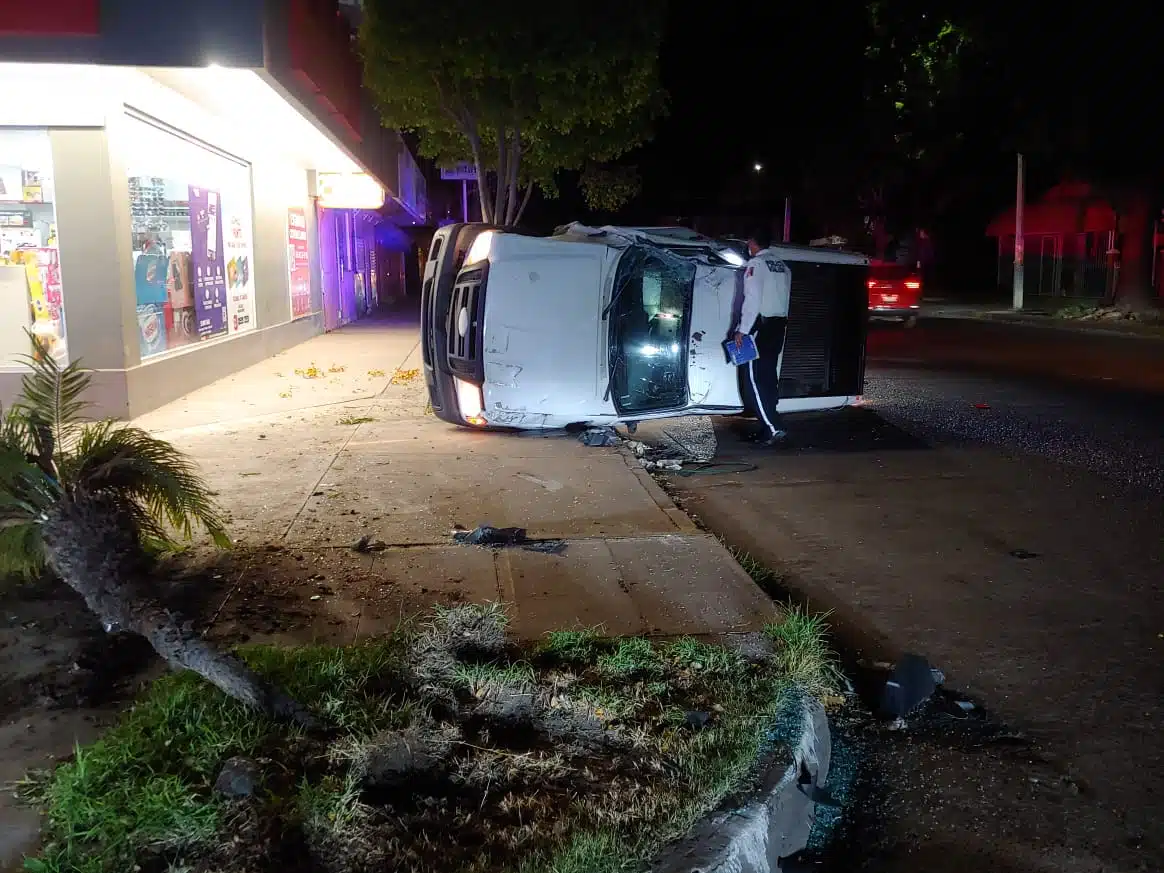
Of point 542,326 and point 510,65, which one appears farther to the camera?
point 510,65

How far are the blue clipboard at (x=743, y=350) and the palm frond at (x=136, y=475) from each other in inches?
229

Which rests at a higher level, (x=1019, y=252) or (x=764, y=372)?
(x=1019, y=252)

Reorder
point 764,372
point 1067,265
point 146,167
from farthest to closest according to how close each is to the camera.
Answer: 1. point 1067,265
2. point 146,167
3. point 764,372

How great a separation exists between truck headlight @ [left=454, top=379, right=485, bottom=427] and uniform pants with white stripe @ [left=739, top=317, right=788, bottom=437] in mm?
2651

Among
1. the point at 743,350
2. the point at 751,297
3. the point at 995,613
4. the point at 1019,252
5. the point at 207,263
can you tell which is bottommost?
the point at 995,613

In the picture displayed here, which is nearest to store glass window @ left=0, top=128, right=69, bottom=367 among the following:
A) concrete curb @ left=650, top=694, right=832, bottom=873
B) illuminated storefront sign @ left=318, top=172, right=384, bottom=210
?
concrete curb @ left=650, top=694, right=832, bottom=873

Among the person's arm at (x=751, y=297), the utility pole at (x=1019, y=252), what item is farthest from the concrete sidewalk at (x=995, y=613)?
the utility pole at (x=1019, y=252)

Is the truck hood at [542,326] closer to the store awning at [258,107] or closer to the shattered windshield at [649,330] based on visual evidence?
the shattered windshield at [649,330]

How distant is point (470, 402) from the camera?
30.8ft

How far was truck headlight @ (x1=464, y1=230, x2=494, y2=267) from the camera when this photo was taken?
9078 millimetres

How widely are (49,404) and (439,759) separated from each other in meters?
2.64

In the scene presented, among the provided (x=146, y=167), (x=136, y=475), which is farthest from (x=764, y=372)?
(x=146, y=167)

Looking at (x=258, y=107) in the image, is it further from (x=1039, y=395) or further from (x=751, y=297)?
(x=1039, y=395)

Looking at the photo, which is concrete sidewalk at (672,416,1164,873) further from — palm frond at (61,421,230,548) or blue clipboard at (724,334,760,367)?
palm frond at (61,421,230,548)
